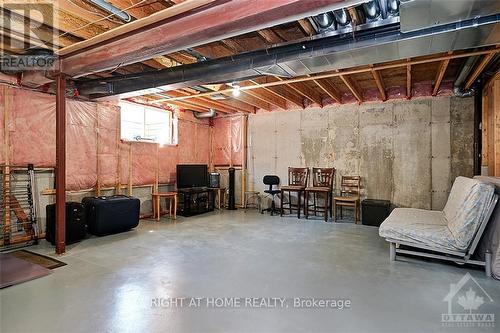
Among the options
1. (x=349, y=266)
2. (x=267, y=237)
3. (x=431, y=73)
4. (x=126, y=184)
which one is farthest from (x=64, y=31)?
A: (x=431, y=73)

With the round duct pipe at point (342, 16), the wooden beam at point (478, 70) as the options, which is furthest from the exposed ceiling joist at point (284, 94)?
the wooden beam at point (478, 70)

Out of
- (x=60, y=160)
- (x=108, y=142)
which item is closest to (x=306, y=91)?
(x=108, y=142)

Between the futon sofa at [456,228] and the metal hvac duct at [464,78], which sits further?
the metal hvac duct at [464,78]

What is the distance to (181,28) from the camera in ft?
8.27

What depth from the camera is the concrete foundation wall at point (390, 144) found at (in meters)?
5.18

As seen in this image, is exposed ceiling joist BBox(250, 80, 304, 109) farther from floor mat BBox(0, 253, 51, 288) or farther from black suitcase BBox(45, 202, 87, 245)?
floor mat BBox(0, 253, 51, 288)

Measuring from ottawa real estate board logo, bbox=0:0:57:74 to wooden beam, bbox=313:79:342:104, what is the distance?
144 inches

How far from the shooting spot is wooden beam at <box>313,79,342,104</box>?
4.72 m

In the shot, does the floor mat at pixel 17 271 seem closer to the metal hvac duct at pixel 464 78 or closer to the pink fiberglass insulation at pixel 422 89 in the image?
the metal hvac duct at pixel 464 78

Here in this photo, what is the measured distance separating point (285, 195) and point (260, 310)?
4.73 m

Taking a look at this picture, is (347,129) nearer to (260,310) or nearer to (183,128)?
(183,128)

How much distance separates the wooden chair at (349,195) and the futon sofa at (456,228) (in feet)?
6.27

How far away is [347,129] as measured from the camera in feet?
20.0

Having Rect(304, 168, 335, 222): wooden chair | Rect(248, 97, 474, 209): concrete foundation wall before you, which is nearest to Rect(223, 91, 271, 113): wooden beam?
Rect(248, 97, 474, 209): concrete foundation wall
